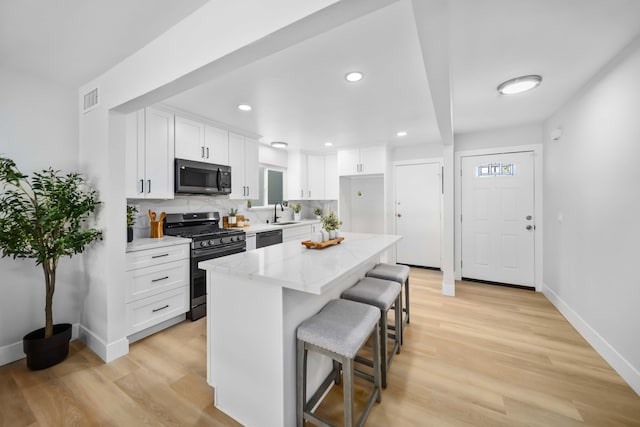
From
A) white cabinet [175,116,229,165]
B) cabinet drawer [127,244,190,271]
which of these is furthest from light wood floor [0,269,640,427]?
white cabinet [175,116,229,165]

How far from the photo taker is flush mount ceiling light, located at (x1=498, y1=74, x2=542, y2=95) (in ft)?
7.43

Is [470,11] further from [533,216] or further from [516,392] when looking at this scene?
[533,216]

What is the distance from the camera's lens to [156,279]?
251 centimetres

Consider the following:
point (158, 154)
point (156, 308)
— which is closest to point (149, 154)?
point (158, 154)

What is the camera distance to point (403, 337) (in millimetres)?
2461

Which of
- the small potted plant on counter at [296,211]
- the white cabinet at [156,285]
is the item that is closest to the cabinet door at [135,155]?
the white cabinet at [156,285]

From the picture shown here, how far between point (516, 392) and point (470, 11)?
2.46 metres

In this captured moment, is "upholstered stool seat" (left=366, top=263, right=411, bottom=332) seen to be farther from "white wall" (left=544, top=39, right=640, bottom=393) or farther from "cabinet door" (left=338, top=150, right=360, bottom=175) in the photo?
"cabinet door" (left=338, top=150, right=360, bottom=175)

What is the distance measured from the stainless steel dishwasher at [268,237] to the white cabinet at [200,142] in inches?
45.1

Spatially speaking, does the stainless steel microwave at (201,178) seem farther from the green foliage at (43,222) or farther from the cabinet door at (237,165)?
the green foliage at (43,222)

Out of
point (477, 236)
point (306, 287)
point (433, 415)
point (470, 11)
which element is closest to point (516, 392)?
point (433, 415)

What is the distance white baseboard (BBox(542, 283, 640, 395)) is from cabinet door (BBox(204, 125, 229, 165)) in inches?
170

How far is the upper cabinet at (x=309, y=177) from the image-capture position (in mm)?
5152

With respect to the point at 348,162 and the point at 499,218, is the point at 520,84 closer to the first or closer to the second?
the point at 499,218
